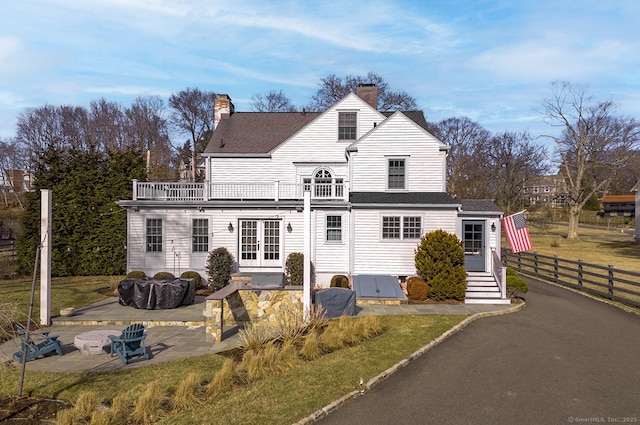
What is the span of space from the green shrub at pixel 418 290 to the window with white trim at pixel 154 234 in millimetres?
11823

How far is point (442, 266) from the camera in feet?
53.5

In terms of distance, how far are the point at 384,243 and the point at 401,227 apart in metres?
1.06

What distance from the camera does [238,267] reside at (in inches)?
760

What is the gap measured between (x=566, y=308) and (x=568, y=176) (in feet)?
125

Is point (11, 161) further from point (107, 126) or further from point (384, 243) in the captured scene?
point (384, 243)

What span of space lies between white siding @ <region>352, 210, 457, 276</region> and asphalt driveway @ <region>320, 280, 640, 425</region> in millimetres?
5897

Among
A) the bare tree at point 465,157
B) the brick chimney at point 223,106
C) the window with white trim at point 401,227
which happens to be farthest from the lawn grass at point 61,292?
the bare tree at point 465,157

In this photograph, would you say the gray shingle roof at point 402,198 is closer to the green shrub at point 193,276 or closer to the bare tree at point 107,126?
the green shrub at point 193,276

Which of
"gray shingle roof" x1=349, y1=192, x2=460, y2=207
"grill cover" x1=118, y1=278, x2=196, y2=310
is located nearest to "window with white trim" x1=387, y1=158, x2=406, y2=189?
"gray shingle roof" x1=349, y1=192, x2=460, y2=207

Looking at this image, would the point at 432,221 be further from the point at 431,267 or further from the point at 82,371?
the point at 82,371

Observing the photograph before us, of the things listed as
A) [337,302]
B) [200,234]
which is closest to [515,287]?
[337,302]

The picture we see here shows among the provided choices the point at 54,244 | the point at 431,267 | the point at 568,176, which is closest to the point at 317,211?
the point at 431,267

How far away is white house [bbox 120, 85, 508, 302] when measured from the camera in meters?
18.6

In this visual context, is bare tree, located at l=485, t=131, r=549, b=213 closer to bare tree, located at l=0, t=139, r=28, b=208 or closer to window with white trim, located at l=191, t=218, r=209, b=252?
window with white trim, located at l=191, t=218, r=209, b=252
